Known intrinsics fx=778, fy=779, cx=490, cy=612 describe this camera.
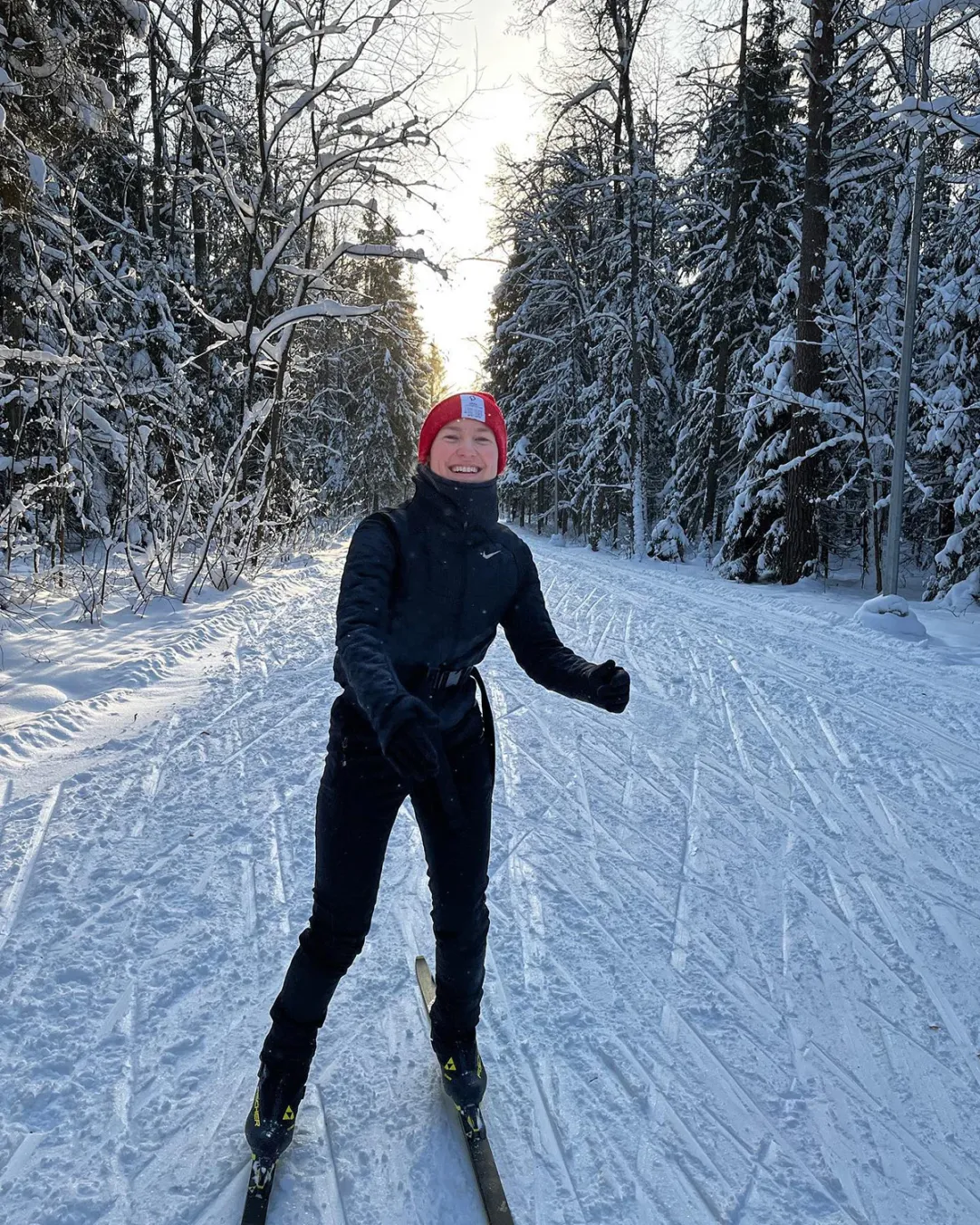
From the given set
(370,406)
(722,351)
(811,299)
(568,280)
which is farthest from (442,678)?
(370,406)

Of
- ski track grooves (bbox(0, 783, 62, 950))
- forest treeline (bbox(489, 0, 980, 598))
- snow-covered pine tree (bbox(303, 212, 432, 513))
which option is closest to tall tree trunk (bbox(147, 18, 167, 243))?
forest treeline (bbox(489, 0, 980, 598))

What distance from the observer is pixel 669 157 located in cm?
2023

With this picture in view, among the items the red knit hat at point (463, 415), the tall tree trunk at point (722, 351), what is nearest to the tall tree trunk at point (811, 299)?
the tall tree trunk at point (722, 351)

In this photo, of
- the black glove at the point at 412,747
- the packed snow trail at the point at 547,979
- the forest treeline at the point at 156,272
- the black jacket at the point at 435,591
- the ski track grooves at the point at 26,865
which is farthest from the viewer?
the forest treeline at the point at 156,272

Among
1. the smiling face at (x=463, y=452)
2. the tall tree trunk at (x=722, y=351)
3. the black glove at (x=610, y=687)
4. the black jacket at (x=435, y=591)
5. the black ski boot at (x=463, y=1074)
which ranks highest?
the tall tree trunk at (x=722, y=351)

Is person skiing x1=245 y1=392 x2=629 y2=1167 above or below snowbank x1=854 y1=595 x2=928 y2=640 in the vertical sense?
above

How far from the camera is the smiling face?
2117 mm

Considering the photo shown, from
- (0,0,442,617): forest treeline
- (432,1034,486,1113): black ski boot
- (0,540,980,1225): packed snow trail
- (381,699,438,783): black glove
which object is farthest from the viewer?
(0,0,442,617): forest treeline

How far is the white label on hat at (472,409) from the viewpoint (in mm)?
2129

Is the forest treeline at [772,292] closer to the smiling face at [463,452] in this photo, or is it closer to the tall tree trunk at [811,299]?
the tall tree trunk at [811,299]

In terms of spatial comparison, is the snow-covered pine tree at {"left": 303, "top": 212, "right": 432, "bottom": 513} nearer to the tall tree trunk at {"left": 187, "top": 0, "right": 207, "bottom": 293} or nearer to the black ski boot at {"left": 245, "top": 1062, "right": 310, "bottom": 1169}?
the tall tree trunk at {"left": 187, "top": 0, "right": 207, "bottom": 293}

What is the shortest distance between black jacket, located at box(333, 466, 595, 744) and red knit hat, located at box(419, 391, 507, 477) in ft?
0.32

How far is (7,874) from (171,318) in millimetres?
14729

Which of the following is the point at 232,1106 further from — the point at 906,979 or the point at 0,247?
the point at 0,247
